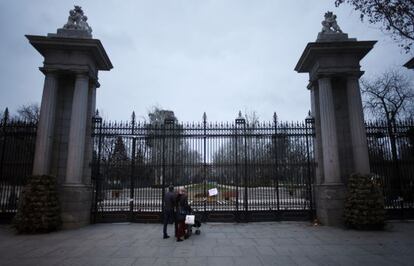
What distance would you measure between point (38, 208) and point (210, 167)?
7269 mm

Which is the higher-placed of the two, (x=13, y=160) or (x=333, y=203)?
(x=13, y=160)

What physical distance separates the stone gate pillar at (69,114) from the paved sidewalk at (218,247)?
1.60 metres

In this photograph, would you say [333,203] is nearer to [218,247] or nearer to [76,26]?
[218,247]

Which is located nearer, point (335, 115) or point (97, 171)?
point (335, 115)

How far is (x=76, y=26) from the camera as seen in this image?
1384 cm

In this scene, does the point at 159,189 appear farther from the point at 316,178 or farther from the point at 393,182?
the point at 393,182

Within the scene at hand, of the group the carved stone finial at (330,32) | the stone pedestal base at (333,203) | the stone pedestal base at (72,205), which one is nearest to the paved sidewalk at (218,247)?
the stone pedestal base at (72,205)

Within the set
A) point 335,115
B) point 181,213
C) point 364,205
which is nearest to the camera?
point 181,213

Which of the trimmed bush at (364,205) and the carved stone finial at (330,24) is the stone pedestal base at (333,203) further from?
the carved stone finial at (330,24)

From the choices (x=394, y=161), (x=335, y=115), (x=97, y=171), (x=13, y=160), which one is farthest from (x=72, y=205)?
(x=394, y=161)

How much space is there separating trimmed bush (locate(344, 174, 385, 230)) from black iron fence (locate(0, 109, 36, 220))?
46.3 feet

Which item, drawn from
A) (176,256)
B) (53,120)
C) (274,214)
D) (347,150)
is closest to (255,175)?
(274,214)

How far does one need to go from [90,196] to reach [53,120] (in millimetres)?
3794

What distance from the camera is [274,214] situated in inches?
552
